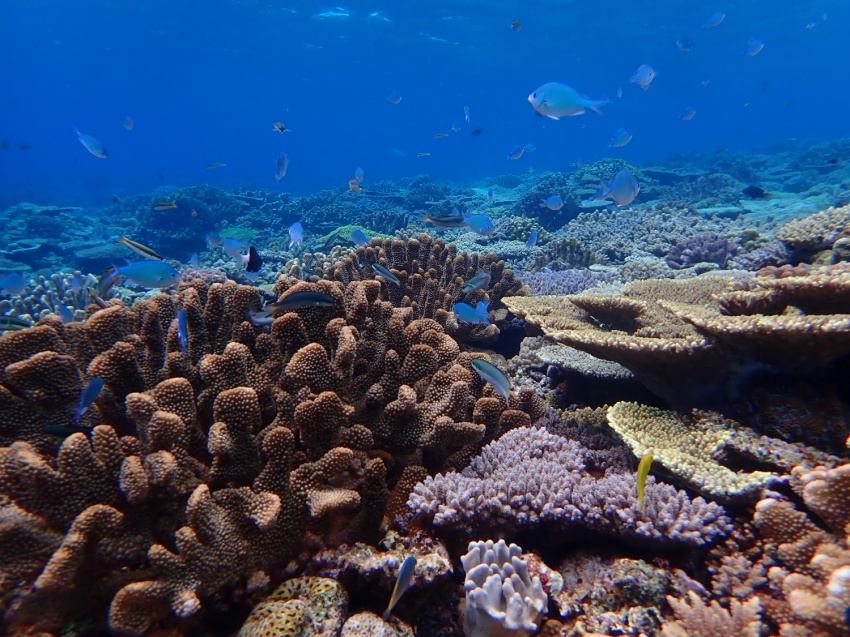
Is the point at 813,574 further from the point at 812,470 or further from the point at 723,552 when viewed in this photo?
the point at 812,470

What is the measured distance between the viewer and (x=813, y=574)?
1.89 metres

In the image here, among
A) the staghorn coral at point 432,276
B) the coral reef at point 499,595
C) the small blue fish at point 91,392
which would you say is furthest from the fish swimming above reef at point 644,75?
the small blue fish at point 91,392

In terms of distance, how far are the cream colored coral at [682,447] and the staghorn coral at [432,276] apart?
6.92 ft

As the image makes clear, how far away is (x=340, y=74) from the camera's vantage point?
74688mm

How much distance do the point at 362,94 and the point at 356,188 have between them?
94.2 m

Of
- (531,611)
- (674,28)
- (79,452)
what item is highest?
(674,28)

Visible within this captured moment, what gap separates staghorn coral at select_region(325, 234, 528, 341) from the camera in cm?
485

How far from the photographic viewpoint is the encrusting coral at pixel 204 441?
75.4 inches

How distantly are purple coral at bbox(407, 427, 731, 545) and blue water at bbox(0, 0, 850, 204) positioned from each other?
16222 millimetres

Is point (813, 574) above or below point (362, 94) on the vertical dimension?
below

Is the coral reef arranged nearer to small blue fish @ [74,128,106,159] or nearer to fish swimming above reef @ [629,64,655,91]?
small blue fish @ [74,128,106,159]

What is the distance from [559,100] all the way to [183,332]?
17.0 ft

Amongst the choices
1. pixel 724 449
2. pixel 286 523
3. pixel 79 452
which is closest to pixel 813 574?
pixel 724 449

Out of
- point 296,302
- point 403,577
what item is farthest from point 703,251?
point 403,577
